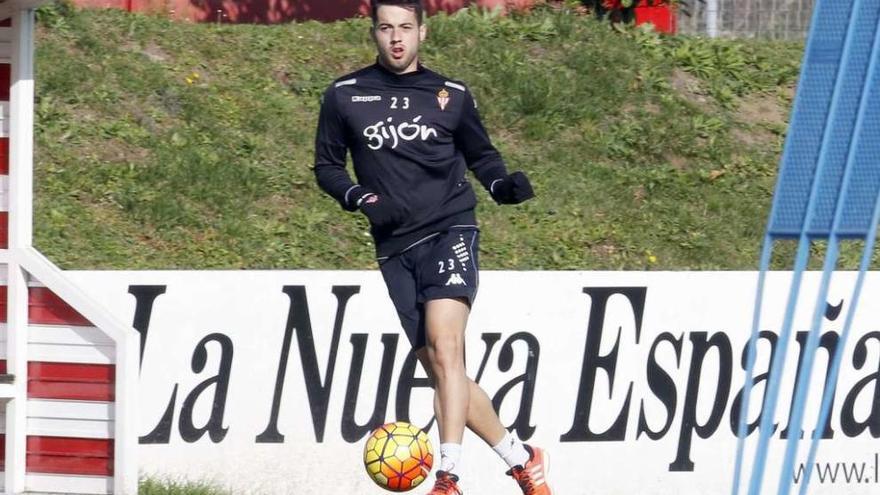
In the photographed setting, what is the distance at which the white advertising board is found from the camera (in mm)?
8008

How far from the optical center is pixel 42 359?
721 centimetres

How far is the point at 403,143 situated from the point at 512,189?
494 mm

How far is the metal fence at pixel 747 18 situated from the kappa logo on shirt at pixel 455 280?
353 inches

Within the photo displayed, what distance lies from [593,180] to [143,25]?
410 cm

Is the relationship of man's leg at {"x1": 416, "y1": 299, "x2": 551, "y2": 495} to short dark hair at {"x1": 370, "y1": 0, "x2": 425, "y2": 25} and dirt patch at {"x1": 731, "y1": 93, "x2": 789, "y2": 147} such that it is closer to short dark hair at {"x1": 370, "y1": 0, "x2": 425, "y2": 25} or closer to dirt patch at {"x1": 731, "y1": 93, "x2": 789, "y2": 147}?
short dark hair at {"x1": 370, "y1": 0, "x2": 425, "y2": 25}

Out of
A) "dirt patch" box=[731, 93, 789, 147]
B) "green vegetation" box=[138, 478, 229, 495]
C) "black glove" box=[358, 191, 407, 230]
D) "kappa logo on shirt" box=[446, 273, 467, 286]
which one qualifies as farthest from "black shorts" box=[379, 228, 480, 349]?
"dirt patch" box=[731, 93, 789, 147]

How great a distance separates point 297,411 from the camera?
8109 millimetres

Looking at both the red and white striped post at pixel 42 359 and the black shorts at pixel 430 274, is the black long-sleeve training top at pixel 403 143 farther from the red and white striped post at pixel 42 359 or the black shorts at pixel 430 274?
the red and white striped post at pixel 42 359

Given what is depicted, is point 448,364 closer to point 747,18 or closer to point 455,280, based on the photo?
point 455,280

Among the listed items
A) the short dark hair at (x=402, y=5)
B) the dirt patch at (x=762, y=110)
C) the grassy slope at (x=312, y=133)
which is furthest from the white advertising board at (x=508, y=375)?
the dirt patch at (x=762, y=110)

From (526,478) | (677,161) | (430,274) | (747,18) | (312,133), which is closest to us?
(430,274)

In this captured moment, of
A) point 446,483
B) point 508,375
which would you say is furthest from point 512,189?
point 508,375

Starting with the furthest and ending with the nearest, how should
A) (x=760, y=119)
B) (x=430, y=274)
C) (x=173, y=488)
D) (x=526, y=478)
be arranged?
(x=760, y=119) → (x=173, y=488) → (x=526, y=478) → (x=430, y=274)

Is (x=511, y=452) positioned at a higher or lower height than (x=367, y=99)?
lower
